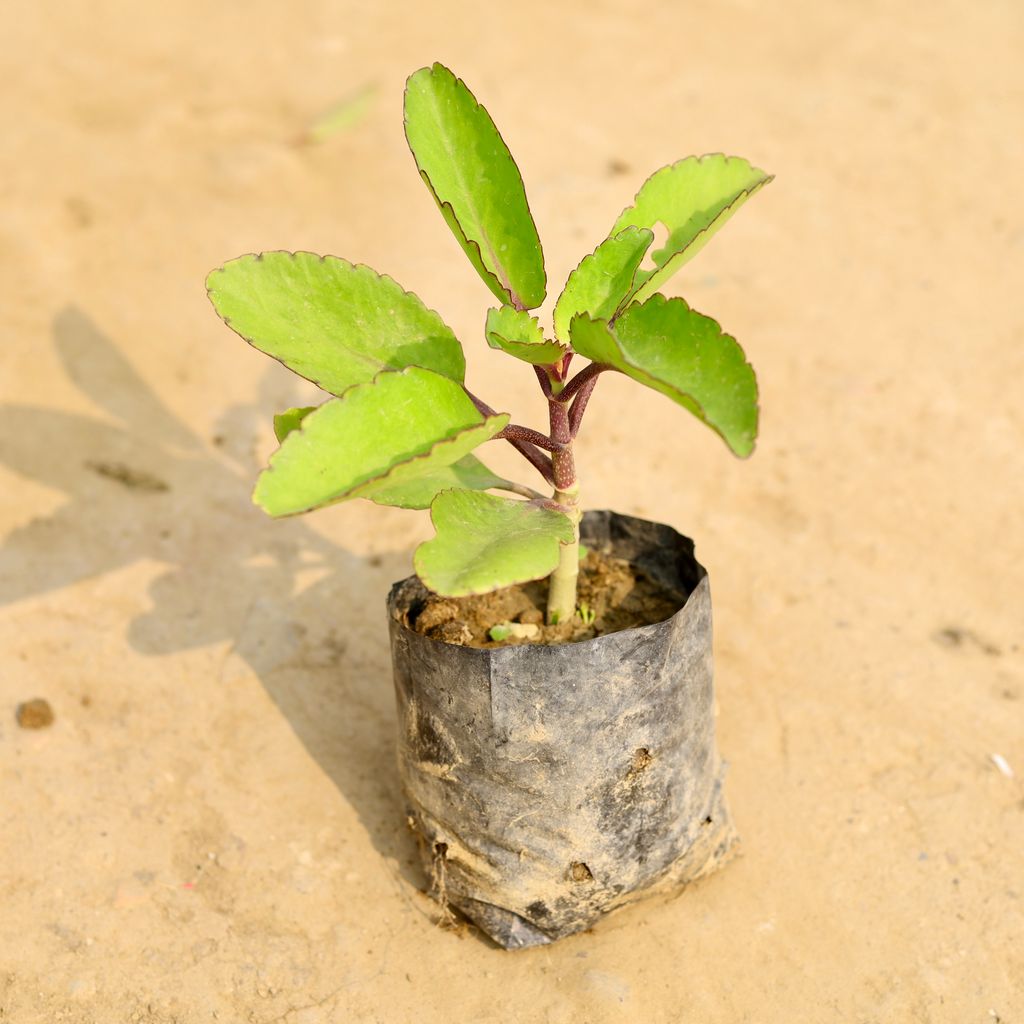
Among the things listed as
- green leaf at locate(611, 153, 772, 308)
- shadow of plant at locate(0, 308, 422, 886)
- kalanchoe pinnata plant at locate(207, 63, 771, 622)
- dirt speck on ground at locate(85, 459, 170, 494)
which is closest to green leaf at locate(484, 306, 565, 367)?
kalanchoe pinnata plant at locate(207, 63, 771, 622)

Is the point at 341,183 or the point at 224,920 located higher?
the point at 341,183

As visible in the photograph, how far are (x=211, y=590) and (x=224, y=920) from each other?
0.71m

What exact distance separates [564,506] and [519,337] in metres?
0.24

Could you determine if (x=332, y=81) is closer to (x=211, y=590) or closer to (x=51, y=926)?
(x=211, y=590)

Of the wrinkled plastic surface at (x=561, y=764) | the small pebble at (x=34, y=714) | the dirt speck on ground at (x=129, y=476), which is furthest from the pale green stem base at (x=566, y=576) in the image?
the dirt speck on ground at (x=129, y=476)

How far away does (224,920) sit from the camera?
171cm

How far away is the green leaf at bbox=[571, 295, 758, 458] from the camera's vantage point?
1.20 meters

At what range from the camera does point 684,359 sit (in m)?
1.27

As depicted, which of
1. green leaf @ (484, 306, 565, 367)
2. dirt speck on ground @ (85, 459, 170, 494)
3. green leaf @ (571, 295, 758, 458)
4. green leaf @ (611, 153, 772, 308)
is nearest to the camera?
green leaf @ (571, 295, 758, 458)

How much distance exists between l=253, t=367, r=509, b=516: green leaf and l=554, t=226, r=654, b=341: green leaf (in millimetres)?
178

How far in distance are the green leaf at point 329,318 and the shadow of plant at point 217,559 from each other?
0.76 meters

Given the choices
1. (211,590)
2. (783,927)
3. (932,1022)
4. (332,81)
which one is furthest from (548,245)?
(932,1022)

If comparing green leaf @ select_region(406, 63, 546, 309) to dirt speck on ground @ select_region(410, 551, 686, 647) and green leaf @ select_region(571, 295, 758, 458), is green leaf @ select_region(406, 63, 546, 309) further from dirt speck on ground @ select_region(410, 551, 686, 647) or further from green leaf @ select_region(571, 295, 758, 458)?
dirt speck on ground @ select_region(410, 551, 686, 647)

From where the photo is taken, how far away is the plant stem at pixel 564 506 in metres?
1.49
